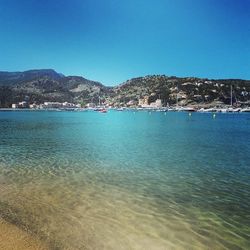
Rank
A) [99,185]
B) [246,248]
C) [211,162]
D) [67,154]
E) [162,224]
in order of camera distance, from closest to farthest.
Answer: [246,248], [162,224], [99,185], [211,162], [67,154]

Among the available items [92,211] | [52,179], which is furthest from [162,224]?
[52,179]

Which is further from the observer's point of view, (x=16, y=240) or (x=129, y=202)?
(x=129, y=202)

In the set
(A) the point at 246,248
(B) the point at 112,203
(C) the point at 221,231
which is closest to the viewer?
(A) the point at 246,248

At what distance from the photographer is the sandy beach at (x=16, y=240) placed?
814cm

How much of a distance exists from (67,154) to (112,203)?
540 inches

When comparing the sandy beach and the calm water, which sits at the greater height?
the sandy beach

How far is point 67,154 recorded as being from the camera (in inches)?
1029

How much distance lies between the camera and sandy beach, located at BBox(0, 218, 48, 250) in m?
8.14

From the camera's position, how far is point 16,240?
859 cm

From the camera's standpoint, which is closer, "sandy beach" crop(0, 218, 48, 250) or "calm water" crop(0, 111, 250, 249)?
"sandy beach" crop(0, 218, 48, 250)

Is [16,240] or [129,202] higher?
[16,240]

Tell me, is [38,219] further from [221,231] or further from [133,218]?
[221,231]

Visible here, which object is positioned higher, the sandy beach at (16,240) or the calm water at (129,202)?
the sandy beach at (16,240)

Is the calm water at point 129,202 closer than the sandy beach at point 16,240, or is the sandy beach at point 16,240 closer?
the sandy beach at point 16,240
